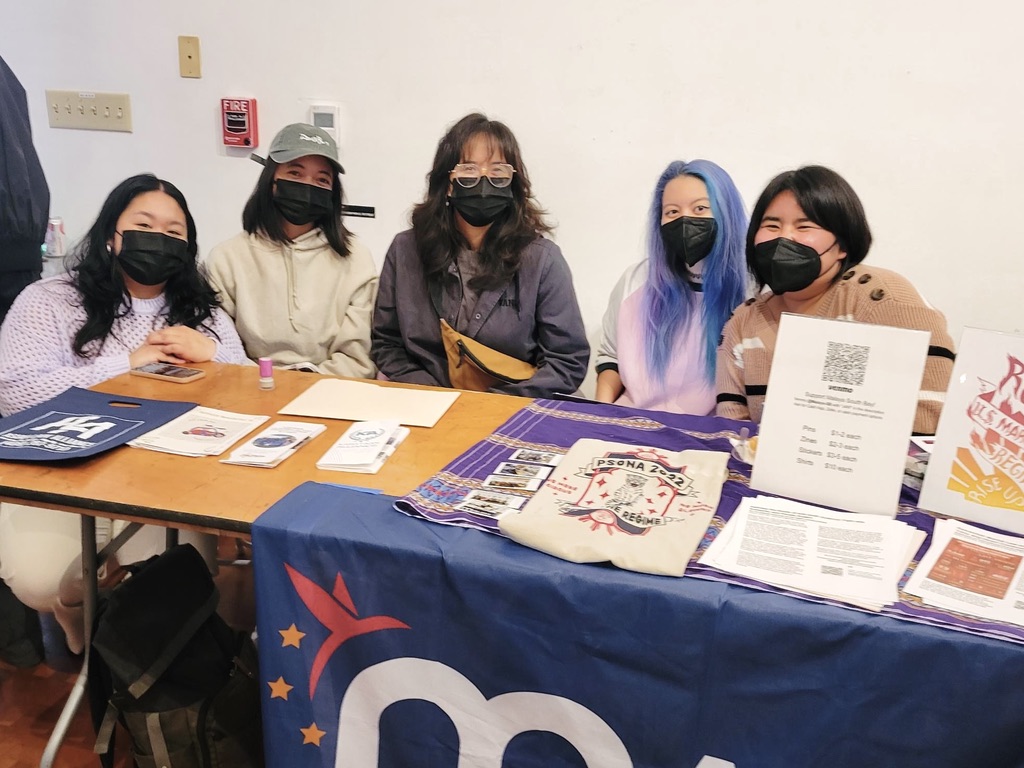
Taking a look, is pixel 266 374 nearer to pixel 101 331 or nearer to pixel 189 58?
pixel 101 331

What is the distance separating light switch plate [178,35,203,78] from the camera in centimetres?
274

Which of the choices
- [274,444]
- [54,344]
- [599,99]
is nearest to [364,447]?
[274,444]

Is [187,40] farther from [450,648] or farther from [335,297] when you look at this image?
[450,648]

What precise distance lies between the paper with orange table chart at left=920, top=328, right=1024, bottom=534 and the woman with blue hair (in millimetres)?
868

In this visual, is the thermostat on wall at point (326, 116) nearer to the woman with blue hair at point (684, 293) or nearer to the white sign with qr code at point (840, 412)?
the woman with blue hair at point (684, 293)

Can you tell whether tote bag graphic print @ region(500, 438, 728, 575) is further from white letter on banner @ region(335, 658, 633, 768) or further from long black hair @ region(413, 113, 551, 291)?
long black hair @ region(413, 113, 551, 291)

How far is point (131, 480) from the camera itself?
1.22m

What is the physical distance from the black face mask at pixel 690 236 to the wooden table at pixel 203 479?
0.73 meters

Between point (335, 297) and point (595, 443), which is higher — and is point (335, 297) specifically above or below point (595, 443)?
above

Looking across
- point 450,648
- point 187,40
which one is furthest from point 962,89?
→ point 187,40

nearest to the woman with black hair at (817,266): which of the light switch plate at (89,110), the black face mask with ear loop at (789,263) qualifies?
the black face mask with ear loop at (789,263)

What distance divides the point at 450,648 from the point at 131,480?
22.7 inches

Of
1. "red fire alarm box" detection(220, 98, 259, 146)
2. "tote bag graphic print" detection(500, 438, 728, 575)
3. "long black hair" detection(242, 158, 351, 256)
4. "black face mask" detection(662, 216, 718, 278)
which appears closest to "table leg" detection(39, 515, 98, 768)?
"tote bag graphic print" detection(500, 438, 728, 575)

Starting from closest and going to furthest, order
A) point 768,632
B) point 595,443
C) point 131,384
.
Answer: point 768,632 → point 595,443 → point 131,384
